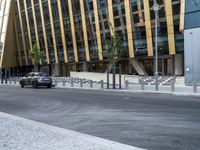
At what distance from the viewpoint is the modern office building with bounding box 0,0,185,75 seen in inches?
1678

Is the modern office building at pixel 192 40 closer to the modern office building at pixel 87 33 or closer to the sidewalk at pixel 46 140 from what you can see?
the modern office building at pixel 87 33

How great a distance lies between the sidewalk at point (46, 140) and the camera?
6910 mm

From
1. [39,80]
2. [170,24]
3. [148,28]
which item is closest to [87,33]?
[148,28]

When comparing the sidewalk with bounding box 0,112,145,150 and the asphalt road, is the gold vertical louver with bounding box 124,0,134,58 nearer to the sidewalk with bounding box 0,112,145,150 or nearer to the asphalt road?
the asphalt road

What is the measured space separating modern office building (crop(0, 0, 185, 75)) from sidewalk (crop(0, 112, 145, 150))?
27.6 m

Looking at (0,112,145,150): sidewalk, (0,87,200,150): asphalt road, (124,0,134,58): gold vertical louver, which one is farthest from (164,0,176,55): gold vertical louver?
(0,112,145,150): sidewalk

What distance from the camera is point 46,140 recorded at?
300 inches

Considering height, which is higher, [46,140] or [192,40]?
[192,40]

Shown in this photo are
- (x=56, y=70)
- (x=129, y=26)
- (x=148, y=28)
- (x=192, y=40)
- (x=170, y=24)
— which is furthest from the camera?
(x=56, y=70)

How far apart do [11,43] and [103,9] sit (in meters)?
31.8

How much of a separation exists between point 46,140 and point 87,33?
46.8 m

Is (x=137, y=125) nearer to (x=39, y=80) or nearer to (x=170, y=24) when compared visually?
(x=39, y=80)

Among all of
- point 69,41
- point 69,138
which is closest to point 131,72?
point 69,41

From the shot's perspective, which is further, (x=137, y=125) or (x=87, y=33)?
(x=87, y=33)
